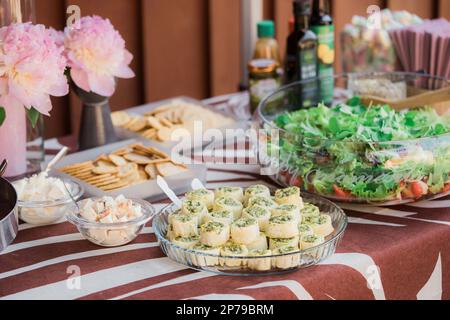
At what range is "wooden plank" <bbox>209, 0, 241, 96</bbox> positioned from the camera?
10.2 ft

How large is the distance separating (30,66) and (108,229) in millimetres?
316

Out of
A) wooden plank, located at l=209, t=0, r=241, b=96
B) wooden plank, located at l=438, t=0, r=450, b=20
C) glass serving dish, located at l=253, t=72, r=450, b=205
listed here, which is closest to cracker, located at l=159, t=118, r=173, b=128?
glass serving dish, located at l=253, t=72, r=450, b=205

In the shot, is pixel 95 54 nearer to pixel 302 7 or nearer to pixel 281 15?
pixel 302 7

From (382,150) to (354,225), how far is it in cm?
14

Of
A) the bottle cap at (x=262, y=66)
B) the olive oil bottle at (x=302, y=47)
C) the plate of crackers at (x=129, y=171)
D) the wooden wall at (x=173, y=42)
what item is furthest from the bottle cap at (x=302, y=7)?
the wooden wall at (x=173, y=42)

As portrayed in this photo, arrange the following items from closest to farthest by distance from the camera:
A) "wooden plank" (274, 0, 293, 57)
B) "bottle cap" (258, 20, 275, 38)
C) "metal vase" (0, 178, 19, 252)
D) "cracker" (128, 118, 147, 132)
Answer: "metal vase" (0, 178, 19, 252) < "cracker" (128, 118, 147, 132) < "bottle cap" (258, 20, 275, 38) < "wooden plank" (274, 0, 293, 57)

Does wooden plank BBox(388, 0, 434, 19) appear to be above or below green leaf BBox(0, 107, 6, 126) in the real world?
above

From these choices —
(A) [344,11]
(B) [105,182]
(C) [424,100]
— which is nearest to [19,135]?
(B) [105,182]

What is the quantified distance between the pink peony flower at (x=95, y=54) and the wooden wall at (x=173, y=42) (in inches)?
49.0

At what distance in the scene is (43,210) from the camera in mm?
1326

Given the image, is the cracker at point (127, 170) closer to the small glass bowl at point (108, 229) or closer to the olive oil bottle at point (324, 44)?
the small glass bowl at point (108, 229)

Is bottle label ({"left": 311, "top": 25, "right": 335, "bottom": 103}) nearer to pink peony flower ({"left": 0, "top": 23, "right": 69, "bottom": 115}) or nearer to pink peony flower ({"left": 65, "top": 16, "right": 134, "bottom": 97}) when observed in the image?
pink peony flower ({"left": 65, "top": 16, "right": 134, "bottom": 97})

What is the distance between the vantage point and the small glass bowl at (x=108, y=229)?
4.04 feet

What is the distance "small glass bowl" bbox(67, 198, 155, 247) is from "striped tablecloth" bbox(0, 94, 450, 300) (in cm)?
2
